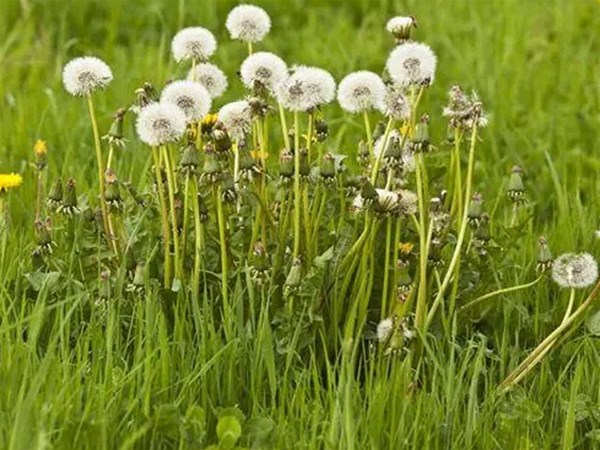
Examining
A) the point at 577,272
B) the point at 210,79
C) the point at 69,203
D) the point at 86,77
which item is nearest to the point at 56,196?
the point at 69,203

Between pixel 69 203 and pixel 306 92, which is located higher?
pixel 306 92

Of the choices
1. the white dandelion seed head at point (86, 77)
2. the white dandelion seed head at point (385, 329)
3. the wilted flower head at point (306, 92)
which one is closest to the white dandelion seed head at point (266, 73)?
the wilted flower head at point (306, 92)

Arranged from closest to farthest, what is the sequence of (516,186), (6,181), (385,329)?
(385,329)
(516,186)
(6,181)

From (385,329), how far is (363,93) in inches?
18.4

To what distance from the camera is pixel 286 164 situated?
109 inches

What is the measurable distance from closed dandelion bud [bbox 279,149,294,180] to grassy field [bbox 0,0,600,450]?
24 cm

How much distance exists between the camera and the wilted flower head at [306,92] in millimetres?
2699

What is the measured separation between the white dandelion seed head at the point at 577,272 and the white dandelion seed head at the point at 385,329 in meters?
0.37

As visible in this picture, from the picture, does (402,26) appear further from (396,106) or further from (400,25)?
(396,106)

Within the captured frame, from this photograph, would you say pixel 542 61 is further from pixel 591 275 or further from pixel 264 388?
pixel 264 388

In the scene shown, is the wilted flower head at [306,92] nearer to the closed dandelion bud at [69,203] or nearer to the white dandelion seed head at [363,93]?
the white dandelion seed head at [363,93]

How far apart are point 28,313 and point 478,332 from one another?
0.95m

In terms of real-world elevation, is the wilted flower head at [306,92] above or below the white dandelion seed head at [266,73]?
below

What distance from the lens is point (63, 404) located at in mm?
2451
